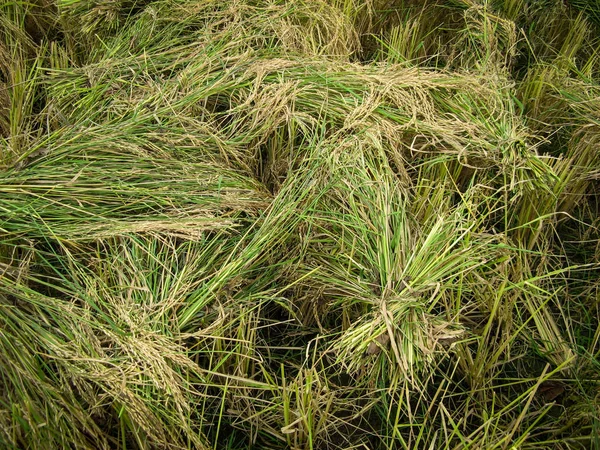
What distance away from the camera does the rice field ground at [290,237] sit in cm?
124

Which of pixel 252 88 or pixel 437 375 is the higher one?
pixel 252 88

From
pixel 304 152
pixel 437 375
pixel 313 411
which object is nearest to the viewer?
pixel 313 411

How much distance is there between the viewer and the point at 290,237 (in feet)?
4.75

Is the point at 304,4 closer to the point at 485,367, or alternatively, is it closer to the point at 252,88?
the point at 252,88

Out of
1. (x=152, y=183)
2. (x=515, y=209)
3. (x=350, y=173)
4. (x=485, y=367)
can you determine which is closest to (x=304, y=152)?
(x=350, y=173)

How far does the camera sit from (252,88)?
5.57 ft

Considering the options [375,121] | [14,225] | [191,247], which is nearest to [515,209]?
[375,121]

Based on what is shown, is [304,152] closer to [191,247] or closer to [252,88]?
[252,88]

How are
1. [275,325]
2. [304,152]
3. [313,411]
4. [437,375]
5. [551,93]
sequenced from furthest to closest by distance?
[551,93], [304,152], [275,325], [437,375], [313,411]

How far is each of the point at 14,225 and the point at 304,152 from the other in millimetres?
663

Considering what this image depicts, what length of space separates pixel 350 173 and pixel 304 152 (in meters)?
0.16

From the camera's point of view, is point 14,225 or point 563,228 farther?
point 563,228

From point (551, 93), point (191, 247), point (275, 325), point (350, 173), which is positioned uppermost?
point (551, 93)

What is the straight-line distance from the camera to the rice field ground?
1239mm
